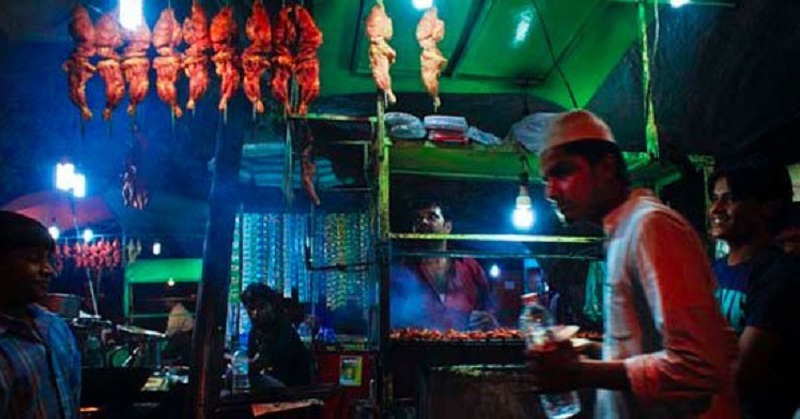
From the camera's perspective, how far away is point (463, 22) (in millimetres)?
7926

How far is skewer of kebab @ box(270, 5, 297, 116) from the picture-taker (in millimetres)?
7177

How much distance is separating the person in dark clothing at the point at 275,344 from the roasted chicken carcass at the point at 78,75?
322 cm

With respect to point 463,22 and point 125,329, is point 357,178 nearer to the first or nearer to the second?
point 463,22

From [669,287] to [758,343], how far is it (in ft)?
3.70

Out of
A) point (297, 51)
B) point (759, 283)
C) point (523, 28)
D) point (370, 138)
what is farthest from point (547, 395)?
point (523, 28)

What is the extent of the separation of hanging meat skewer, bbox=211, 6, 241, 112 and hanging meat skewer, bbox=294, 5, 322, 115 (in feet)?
2.54

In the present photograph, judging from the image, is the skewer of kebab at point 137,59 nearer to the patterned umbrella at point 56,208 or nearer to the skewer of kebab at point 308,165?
the skewer of kebab at point 308,165

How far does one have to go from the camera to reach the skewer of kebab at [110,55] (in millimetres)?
7484

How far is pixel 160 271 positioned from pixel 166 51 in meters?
14.8

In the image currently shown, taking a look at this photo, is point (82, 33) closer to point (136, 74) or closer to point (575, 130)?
point (136, 74)

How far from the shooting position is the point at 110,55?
7.61 metres

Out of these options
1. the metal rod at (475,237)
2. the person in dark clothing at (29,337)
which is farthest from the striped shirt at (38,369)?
the metal rod at (475,237)

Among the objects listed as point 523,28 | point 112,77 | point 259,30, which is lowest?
point 112,77

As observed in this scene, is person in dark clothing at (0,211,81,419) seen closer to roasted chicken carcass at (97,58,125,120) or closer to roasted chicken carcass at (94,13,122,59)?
roasted chicken carcass at (97,58,125,120)
